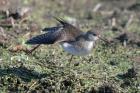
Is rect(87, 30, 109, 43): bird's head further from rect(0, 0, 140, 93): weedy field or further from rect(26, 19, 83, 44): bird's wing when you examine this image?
rect(0, 0, 140, 93): weedy field

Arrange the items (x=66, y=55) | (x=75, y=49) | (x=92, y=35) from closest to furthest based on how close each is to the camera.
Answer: (x=75, y=49), (x=92, y=35), (x=66, y=55)

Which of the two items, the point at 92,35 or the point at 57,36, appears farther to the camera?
the point at 92,35

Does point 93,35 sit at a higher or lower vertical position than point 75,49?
higher

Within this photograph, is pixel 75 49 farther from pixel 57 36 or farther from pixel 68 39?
pixel 57 36

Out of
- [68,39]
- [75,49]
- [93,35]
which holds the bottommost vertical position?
[75,49]

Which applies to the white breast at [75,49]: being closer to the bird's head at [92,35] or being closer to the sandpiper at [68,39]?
the sandpiper at [68,39]

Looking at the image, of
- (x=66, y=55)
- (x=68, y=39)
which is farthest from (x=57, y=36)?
(x=66, y=55)

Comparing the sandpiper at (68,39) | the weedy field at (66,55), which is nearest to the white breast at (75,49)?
the sandpiper at (68,39)
